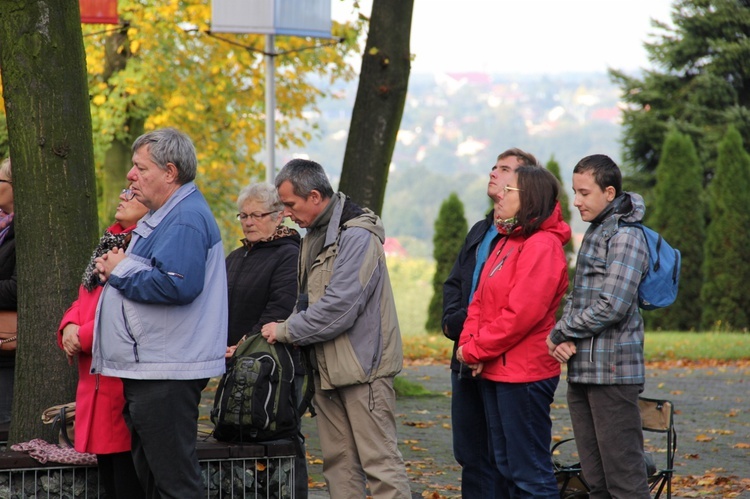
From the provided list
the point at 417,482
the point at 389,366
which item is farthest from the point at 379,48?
the point at 389,366

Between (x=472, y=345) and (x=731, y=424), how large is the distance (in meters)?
6.05

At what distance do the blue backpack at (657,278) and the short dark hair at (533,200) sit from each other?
14.7 inches

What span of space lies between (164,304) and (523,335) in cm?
169

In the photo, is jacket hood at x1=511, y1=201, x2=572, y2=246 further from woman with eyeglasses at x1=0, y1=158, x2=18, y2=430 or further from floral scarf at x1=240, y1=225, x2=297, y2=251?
woman with eyeglasses at x1=0, y1=158, x2=18, y2=430

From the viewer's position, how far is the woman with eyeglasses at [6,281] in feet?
19.3

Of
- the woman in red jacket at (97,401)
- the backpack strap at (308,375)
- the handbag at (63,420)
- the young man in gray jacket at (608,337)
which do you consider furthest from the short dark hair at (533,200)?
the handbag at (63,420)

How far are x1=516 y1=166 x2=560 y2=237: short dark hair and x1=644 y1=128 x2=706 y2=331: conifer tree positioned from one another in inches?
760

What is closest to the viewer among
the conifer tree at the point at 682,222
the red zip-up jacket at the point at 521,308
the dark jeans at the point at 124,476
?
the dark jeans at the point at 124,476

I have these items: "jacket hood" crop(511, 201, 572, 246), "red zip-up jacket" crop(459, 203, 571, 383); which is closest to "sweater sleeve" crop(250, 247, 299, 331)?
"red zip-up jacket" crop(459, 203, 571, 383)

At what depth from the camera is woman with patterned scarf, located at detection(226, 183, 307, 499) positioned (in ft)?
19.0

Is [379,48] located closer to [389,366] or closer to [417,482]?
[417,482]

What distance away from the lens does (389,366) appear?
5.14 m

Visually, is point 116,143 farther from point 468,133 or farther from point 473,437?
point 468,133

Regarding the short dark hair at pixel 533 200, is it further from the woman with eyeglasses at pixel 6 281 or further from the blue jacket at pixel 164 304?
the woman with eyeglasses at pixel 6 281
